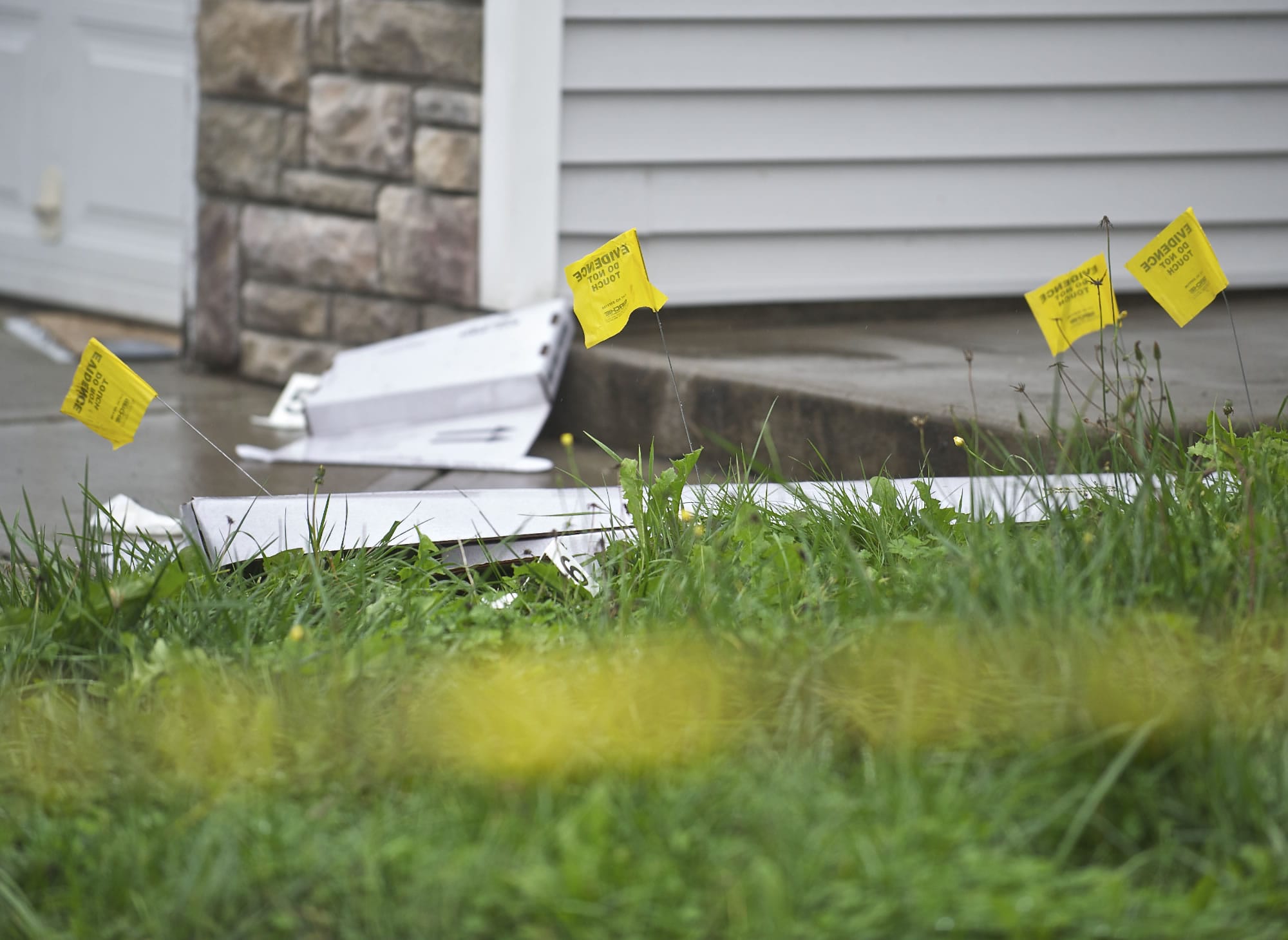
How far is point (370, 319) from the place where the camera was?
3598 millimetres

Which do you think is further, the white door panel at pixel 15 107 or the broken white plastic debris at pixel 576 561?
the white door panel at pixel 15 107

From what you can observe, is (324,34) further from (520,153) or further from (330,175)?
(520,153)

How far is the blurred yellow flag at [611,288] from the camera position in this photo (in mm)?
1985

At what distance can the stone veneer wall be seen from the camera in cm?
338

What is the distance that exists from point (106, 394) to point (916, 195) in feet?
7.67

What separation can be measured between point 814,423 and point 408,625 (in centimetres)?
130

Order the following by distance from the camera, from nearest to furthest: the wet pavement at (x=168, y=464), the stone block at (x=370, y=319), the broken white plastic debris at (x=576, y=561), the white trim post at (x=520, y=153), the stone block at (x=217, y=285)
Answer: the broken white plastic debris at (x=576, y=561)
the wet pavement at (x=168, y=464)
the white trim post at (x=520, y=153)
the stone block at (x=370, y=319)
the stone block at (x=217, y=285)

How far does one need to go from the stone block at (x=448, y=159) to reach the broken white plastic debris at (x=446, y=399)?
1.31 ft

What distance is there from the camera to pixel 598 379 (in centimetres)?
316

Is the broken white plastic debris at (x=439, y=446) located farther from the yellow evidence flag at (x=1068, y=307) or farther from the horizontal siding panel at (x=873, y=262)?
the yellow evidence flag at (x=1068, y=307)

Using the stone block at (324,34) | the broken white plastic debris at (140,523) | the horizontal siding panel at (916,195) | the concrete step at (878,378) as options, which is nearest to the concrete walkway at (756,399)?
the concrete step at (878,378)

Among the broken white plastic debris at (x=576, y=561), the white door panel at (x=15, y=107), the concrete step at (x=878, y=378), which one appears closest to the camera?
the broken white plastic debris at (x=576, y=561)

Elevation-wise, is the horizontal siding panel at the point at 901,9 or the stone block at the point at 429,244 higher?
the horizontal siding panel at the point at 901,9

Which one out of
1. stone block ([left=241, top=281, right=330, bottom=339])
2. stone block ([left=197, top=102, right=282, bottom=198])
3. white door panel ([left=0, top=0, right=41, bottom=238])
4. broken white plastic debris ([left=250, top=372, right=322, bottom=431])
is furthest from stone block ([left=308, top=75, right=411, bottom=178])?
white door panel ([left=0, top=0, right=41, bottom=238])
